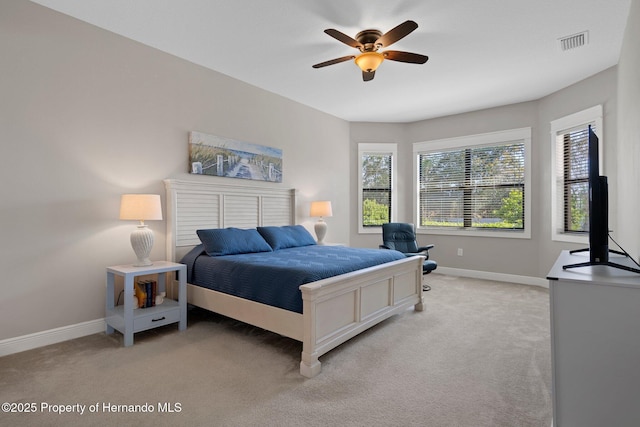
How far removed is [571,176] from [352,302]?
12.3 ft

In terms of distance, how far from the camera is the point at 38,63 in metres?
2.69

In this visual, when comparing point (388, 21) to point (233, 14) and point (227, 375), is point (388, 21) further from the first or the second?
point (227, 375)

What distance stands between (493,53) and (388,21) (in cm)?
132

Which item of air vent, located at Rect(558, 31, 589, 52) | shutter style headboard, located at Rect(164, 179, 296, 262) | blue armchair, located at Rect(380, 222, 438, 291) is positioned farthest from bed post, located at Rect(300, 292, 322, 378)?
air vent, located at Rect(558, 31, 589, 52)

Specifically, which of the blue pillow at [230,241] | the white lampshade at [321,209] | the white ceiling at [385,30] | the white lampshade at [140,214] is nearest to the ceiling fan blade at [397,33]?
the white ceiling at [385,30]

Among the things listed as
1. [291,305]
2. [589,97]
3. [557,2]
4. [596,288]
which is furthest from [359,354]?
[589,97]

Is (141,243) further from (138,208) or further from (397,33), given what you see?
(397,33)

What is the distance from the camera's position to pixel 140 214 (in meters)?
2.91

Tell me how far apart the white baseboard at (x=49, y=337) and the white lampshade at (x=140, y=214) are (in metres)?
0.67

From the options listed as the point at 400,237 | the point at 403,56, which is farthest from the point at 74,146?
the point at 400,237

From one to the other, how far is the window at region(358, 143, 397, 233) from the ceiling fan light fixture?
3127mm

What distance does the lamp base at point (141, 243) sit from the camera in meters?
2.93

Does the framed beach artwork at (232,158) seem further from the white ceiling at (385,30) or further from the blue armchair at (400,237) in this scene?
the blue armchair at (400,237)

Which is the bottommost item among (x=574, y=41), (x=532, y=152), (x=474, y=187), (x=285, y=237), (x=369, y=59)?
(x=285, y=237)
